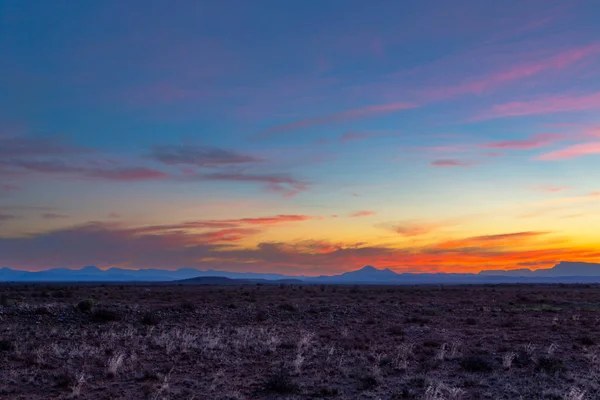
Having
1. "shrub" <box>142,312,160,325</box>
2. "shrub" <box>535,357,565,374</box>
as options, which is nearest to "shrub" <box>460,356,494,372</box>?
"shrub" <box>535,357,565,374</box>

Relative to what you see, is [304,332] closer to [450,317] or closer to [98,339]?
[98,339]

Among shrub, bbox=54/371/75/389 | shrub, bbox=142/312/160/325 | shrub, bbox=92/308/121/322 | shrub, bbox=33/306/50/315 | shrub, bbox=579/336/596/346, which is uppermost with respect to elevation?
shrub, bbox=33/306/50/315

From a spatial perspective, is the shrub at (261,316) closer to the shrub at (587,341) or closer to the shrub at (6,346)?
the shrub at (6,346)

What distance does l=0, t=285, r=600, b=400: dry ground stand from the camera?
1325 cm

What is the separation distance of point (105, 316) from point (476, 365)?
709 inches

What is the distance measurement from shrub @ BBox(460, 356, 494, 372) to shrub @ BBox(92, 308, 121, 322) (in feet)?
56.7

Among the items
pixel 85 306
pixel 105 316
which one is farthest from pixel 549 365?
pixel 85 306

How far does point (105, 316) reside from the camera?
26031mm

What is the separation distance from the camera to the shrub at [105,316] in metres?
25.8

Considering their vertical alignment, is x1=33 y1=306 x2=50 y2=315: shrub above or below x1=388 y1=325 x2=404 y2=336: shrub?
above

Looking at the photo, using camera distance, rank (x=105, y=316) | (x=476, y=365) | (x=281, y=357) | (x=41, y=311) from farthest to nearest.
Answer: (x=41, y=311), (x=105, y=316), (x=281, y=357), (x=476, y=365)

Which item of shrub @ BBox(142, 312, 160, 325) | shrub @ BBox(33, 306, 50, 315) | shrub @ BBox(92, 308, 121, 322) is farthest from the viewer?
shrub @ BBox(33, 306, 50, 315)

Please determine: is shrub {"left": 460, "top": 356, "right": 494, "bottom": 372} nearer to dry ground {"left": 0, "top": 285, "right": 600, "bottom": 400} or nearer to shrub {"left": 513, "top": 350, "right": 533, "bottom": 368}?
dry ground {"left": 0, "top": 285, "right": 600, "bottom": 400}

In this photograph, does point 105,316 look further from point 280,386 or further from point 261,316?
point 280,386
